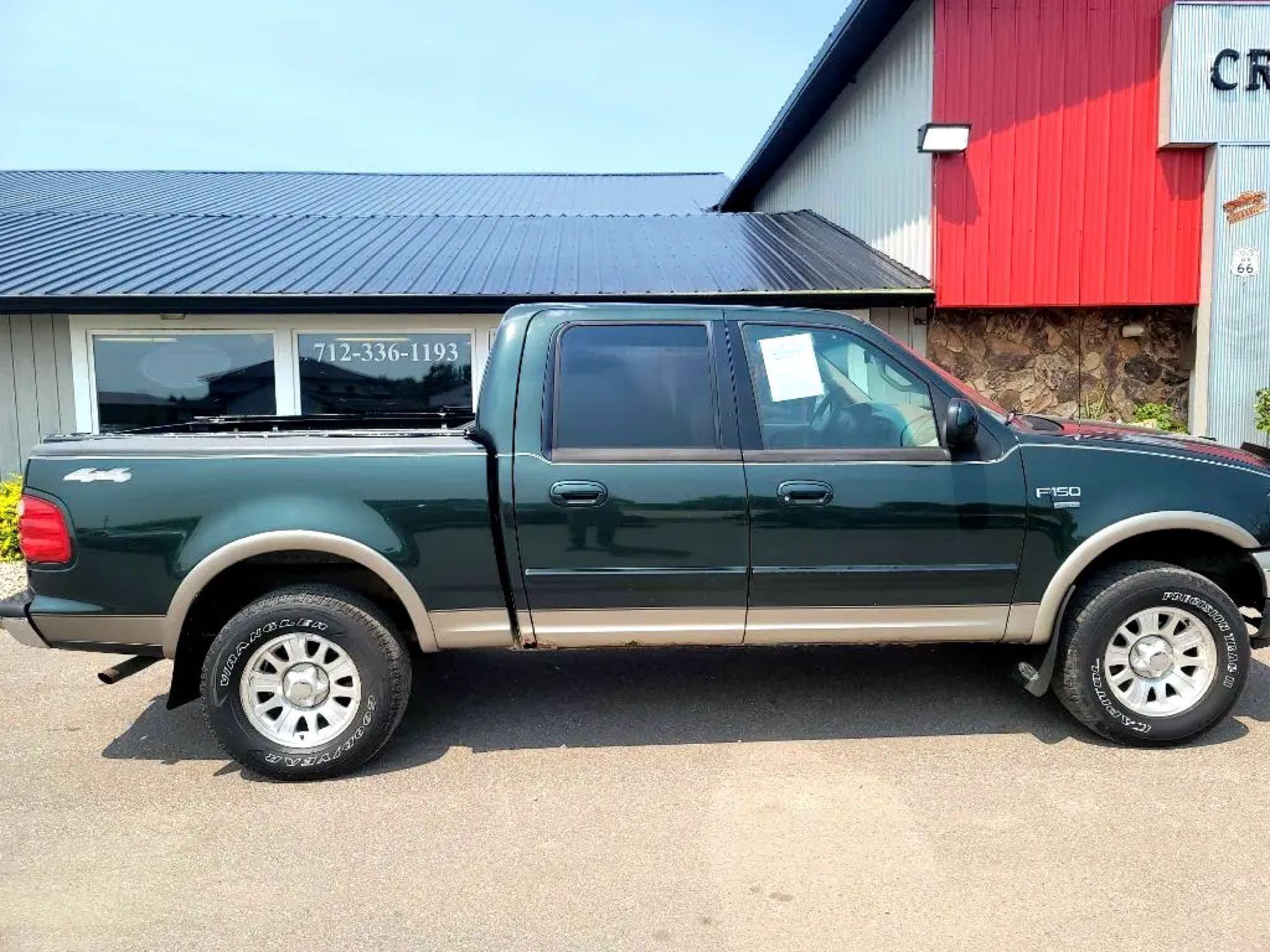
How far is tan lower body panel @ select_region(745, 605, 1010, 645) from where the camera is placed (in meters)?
3.99

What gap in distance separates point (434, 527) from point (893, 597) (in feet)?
6.59

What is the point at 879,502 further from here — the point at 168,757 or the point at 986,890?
Answer: the point at 168,757

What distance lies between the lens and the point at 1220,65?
8547 mm

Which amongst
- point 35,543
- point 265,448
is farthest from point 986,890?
point 35,543

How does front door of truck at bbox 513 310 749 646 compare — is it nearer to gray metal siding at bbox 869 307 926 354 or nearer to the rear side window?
the rear side window

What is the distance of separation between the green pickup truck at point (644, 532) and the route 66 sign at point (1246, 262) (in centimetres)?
573

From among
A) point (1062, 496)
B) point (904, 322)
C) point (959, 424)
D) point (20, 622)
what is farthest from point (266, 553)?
point (904, 322)

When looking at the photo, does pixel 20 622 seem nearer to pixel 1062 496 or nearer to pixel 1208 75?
pixel 1062 496

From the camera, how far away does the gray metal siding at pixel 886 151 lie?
9.02 meters

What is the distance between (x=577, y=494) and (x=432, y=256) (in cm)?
734

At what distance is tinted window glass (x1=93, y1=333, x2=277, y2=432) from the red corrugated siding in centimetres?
684

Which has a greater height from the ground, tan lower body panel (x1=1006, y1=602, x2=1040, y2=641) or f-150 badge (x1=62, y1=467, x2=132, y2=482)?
f-150 badge (x1=62, y1=467, x2=132, y2=482)

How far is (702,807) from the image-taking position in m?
3.55

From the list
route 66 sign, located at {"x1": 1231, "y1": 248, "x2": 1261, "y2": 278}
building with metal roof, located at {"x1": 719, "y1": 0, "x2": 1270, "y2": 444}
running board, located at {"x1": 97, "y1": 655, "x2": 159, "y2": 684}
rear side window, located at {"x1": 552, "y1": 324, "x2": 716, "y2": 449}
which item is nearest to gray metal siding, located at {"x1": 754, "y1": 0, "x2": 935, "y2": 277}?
building with metal roof, located at {"x1": 719, "y1": 0, "x2": 1270, "y2": 444}
